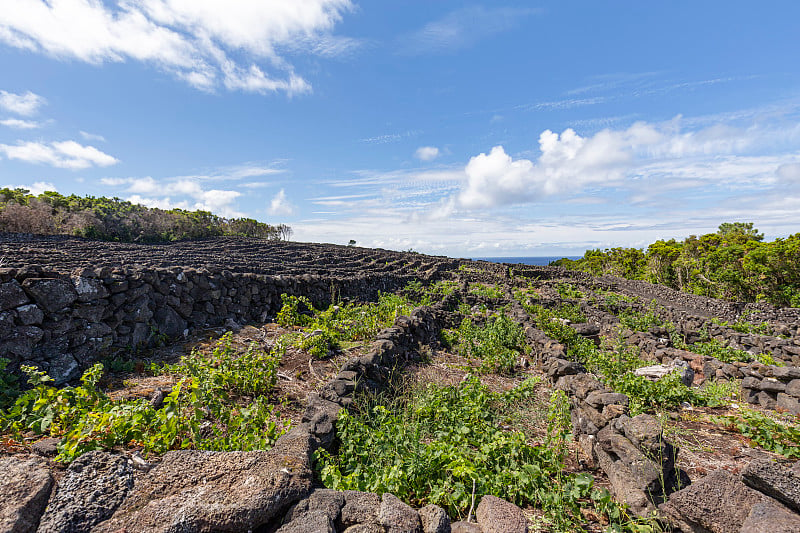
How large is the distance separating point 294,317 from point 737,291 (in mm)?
32810

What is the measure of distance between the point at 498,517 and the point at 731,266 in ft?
111

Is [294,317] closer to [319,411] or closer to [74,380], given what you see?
[74,380]

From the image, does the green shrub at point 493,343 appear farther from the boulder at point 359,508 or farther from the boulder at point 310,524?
the boulder at point 310,524

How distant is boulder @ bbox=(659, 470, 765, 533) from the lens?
2690 mm

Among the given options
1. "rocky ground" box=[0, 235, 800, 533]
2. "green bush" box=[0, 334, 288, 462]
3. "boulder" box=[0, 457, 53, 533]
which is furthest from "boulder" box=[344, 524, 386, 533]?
"boulder" box=[0, 457, 53, 533]

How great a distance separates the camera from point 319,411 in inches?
176

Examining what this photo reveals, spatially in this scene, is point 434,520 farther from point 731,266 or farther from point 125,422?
point 731,266

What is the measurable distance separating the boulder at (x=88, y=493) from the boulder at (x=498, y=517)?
2.55 m

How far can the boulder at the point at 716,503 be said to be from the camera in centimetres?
269

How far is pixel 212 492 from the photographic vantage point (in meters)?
2.55

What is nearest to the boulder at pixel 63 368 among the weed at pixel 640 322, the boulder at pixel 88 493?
the boulder at pixel 88 493

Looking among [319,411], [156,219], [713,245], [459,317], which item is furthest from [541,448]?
[156,219]

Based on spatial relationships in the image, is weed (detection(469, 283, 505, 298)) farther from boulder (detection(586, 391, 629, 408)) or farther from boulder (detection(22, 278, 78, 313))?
boulder (detection(22, 278, 78, 313))

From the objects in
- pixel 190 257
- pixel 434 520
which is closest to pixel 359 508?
pixel 434 520
